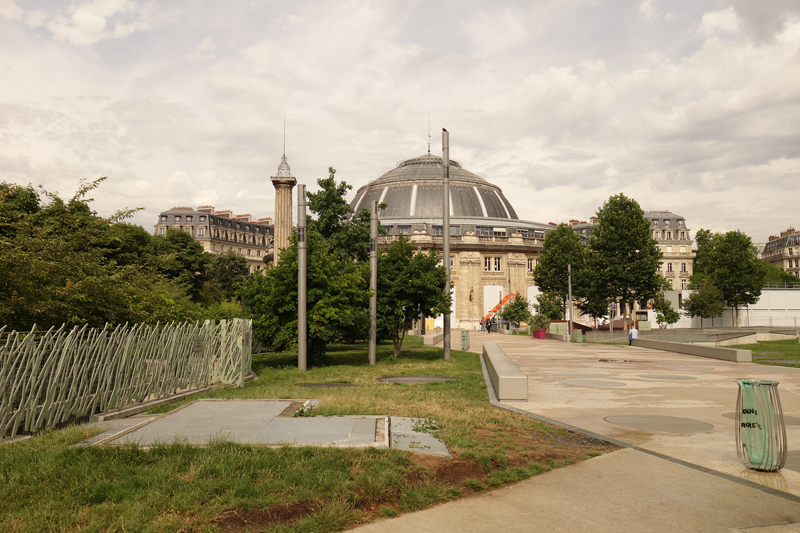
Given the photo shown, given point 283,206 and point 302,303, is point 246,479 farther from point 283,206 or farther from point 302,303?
point 283,206

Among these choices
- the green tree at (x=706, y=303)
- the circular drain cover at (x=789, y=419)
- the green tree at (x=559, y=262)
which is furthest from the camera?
the green tree at (x=706, y=303)

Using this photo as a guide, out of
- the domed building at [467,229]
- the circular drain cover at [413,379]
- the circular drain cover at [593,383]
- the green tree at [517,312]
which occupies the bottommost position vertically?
the circular drain cover at [593,383]

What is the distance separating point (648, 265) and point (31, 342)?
198ft

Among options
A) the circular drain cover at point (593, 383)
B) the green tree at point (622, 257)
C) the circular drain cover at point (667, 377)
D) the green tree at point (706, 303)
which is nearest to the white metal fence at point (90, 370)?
the circular drain cover at point (593, 383)

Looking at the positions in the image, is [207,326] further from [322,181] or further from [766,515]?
[322,181]

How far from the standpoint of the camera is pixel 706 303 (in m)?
71.2

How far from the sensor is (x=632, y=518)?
5621mm

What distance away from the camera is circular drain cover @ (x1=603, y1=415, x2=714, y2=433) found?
386 inches

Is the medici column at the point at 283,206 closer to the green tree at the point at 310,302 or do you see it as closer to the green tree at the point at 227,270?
the green tree at the point at 310,302

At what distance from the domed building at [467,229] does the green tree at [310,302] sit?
55961 millimetres

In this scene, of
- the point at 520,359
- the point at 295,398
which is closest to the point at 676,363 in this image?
the point at 520,359

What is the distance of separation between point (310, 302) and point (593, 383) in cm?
980

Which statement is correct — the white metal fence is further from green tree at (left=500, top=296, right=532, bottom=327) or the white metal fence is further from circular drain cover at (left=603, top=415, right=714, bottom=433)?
green tree at (left=500, top=296, right=532, bottom=327)

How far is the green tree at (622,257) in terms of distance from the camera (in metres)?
61.0
